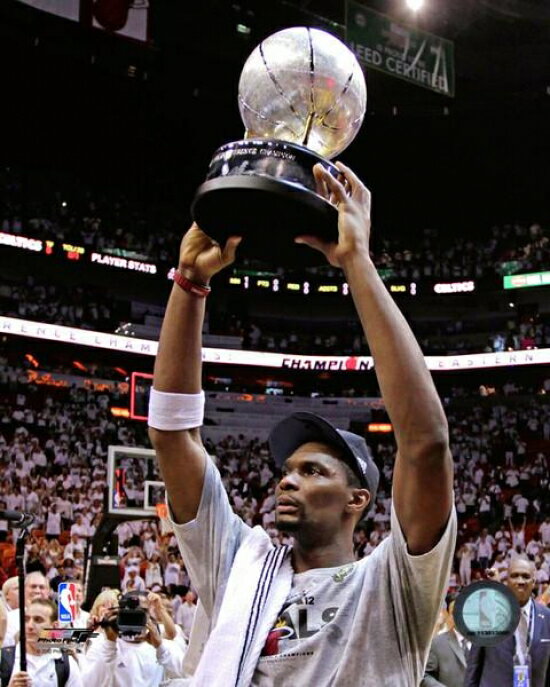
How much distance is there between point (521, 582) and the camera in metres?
5.75

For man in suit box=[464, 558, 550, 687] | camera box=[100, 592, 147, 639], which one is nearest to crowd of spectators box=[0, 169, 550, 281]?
man in suit box=[464, 558, 550, 687]

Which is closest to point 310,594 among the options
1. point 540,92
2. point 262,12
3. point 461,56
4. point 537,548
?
point 537,548

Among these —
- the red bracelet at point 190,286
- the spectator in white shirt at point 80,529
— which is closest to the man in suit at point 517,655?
the red bracelet at point 190,286

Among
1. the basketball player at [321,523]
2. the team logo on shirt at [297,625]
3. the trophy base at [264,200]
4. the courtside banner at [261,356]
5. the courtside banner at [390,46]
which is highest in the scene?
the courtside banner at [390,46]

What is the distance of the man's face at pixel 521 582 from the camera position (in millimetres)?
5723

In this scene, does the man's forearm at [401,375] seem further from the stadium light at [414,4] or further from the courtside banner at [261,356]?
the courtside banner at [261,356]

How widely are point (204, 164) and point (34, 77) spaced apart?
7.61 metres

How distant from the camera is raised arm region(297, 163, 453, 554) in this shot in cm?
183

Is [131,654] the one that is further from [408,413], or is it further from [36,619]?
[408,413]

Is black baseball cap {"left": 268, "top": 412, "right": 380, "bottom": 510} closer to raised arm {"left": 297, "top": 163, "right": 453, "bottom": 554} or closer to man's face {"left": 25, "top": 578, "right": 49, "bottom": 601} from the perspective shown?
raised arm {"left": 297, "top": 163, "right": 453, "bottom": 554}

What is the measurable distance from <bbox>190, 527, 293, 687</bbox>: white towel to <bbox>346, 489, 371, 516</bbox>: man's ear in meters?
0.19

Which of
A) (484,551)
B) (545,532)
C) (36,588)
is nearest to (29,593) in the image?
(36,588)

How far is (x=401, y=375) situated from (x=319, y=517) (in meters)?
0.53

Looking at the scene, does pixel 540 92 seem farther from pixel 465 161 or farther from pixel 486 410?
pixel 486 410
